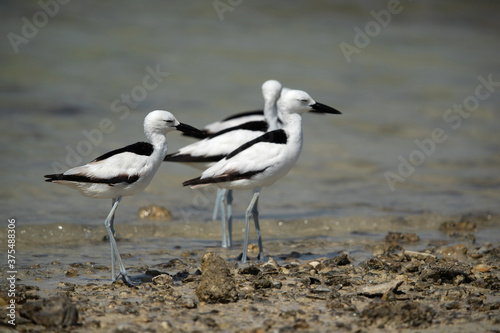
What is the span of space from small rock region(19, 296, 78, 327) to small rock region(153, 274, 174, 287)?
119cm

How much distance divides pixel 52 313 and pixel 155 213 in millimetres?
3983

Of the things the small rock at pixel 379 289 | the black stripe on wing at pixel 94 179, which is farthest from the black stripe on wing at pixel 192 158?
the small rock at pixel 379 289

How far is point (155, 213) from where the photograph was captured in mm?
8570

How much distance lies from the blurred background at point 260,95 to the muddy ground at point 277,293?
1950mm

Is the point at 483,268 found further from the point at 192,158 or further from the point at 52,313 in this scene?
the point at 52,313

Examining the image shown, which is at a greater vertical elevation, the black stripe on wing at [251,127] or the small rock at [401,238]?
the black stripe on wing at [251,127]

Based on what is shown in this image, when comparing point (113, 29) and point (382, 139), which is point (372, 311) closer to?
point (382, 139)

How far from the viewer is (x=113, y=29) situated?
17953mm

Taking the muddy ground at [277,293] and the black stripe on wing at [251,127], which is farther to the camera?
the black stripe on wing at [251,127]

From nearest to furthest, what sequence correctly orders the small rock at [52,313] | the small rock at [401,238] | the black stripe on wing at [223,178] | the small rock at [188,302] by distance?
the small rock at [52,313] → the small rock at [188,302] → the black stripe on wing at [223,178] → the small rock at [401,238]

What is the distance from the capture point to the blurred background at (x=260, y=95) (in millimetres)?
9656

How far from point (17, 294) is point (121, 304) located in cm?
79

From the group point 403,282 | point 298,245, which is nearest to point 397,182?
point 298,245

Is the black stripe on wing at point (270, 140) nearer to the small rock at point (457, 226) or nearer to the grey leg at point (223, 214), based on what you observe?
the grey leg at point (223, 214)
